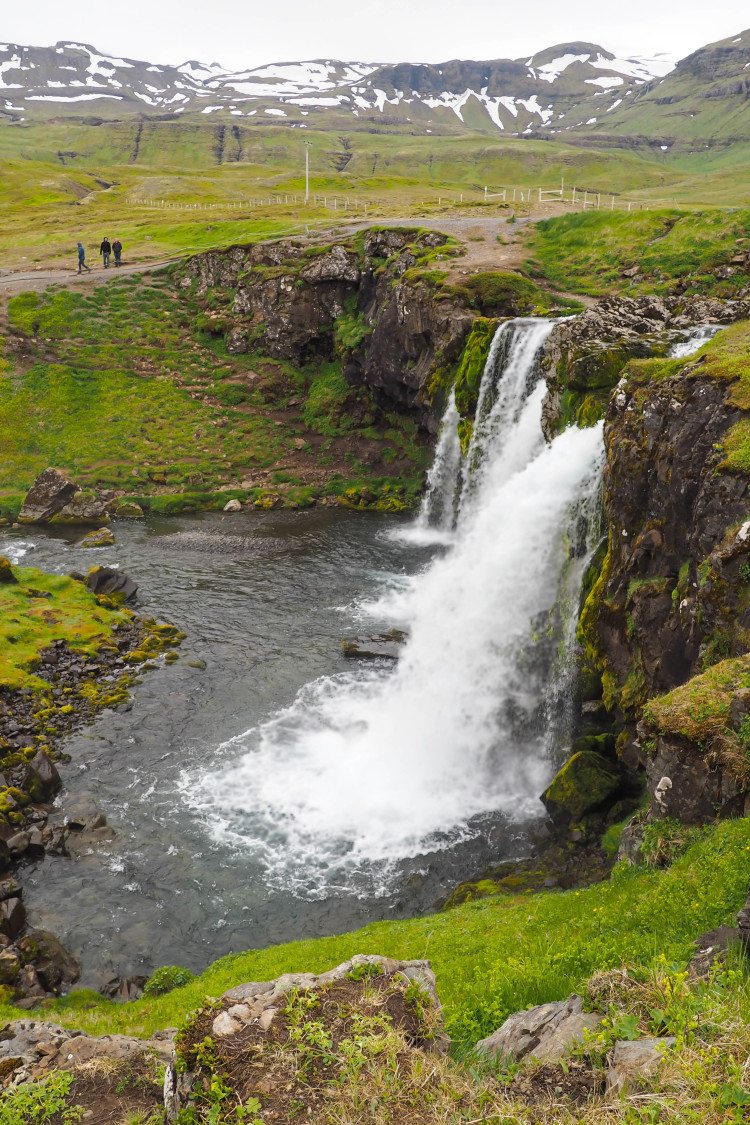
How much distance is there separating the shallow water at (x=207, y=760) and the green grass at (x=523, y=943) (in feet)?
7.64

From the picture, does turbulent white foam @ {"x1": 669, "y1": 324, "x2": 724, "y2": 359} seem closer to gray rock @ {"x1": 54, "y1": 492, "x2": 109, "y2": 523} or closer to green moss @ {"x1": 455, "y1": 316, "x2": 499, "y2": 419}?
green moss @ {"x1": 455, "y1": 316, "x2": 499, "y2": 419}

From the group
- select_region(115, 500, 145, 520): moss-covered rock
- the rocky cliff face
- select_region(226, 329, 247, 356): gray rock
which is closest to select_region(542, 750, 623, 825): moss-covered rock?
the rocky cliff face

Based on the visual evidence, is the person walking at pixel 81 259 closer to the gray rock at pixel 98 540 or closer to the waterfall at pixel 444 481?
the gray rock at pixel 98 540

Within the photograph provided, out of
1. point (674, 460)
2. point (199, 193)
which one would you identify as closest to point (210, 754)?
point (674, 460)

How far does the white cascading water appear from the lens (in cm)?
2228

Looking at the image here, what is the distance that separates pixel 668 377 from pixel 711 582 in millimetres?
8545

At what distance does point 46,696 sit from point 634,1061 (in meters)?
28.4

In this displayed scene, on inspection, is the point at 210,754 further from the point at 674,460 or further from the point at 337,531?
the point at 337,531

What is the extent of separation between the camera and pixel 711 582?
1697 cm

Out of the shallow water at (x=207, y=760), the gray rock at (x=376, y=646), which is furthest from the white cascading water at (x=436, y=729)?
the gray rock at (x=376, y=646)

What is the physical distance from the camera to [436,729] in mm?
26938

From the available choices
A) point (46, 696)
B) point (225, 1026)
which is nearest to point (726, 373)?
point (225, 1026)

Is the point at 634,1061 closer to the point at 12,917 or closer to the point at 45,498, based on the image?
the point at 12,917

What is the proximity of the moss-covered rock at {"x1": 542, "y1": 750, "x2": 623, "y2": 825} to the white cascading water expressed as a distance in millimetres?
2083
